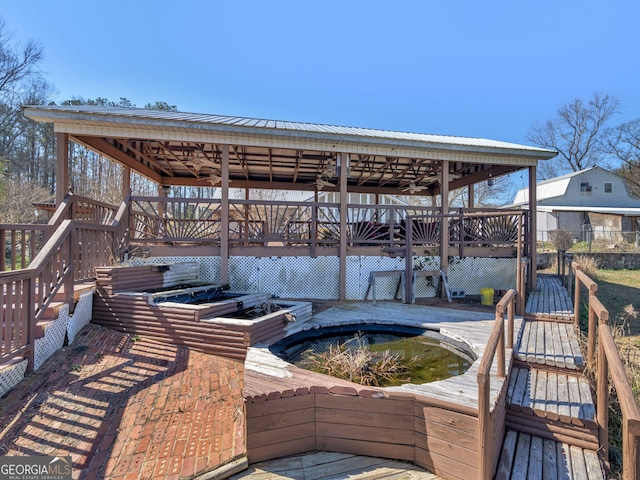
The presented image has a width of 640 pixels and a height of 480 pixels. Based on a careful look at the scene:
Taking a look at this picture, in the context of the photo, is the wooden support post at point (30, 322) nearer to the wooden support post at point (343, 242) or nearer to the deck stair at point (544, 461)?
the deck stair at point (544, 461)

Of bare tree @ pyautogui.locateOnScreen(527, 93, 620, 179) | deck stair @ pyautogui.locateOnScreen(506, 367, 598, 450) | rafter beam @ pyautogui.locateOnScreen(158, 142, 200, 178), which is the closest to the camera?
deck stair @ pyautogui.locateOnScreen(506, 367, 598, 450)

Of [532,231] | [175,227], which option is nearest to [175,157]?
[175,227]

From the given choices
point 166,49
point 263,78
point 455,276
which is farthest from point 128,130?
point 263,78

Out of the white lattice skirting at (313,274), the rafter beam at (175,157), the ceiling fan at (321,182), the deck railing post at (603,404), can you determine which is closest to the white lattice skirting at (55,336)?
the white lattice skirting at (313,274)

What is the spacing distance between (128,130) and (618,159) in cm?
3605

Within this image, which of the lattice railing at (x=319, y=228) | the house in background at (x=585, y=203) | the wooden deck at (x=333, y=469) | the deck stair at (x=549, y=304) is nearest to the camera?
the wooden deck at (x=333, y=469)

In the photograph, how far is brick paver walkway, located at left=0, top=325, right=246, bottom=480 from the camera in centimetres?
222

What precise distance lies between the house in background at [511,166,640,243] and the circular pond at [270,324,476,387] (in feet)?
70.4

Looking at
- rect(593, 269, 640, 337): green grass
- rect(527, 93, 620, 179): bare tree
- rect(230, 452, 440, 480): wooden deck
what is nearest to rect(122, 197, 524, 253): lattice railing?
rect(593, 269, 640, 337): green grass

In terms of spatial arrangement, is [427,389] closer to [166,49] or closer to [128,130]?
[128,130]

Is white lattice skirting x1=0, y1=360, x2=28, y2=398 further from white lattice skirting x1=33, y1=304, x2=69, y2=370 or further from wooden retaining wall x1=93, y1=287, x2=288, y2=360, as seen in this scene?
wooden retaining wall x1=93, y1=287, x2=288, y2=360

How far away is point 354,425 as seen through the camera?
243 centimetres

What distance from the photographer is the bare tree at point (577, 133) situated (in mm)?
29484

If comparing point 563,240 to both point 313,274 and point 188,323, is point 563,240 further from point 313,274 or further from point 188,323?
point 188,323
